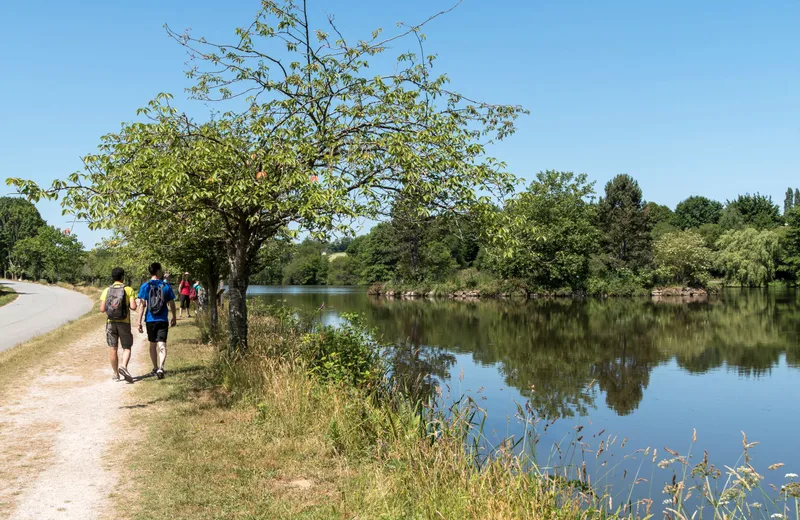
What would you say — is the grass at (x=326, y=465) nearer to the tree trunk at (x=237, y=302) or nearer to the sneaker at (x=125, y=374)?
the sneaker at (x=125, y=374)

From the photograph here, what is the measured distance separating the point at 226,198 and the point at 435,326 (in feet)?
80.4

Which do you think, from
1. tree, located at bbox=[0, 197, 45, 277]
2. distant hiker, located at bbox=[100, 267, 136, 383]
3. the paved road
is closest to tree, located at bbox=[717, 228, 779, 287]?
the paved road

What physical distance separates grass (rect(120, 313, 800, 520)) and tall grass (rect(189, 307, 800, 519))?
0.07ft

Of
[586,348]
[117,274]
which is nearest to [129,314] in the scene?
→ [117,274]

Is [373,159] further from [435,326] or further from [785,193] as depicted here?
[785,193]

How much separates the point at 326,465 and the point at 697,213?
114 m

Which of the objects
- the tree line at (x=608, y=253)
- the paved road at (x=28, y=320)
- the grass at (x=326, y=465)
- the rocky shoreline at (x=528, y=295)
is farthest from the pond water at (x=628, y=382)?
the rocky shoreline at (x=528, y=295)

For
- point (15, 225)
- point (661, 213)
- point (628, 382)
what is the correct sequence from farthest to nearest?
1. point (661, 213)
2. point (15, 225)
3. point (628, 382)

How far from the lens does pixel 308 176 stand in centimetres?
780

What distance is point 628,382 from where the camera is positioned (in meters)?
15.9

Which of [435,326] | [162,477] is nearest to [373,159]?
[162,477]

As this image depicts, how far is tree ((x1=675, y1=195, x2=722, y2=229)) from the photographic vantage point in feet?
346

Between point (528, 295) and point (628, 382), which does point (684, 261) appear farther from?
point (628, 382)

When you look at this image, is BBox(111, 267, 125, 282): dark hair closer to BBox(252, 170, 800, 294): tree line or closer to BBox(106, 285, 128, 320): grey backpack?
BBox(106, 285, 128, 320): grey backpack
